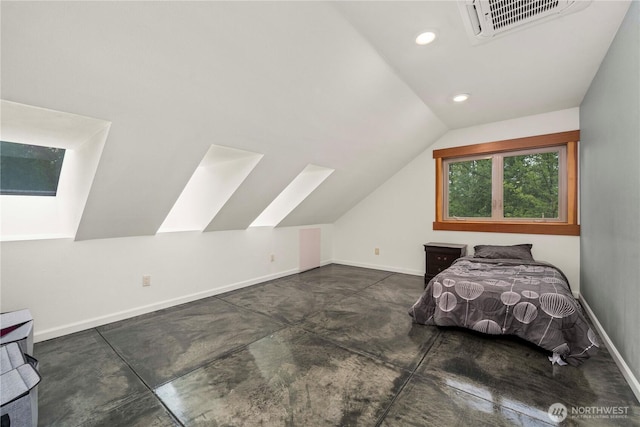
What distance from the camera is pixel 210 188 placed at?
132 inches

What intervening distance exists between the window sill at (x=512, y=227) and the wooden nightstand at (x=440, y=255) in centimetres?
33

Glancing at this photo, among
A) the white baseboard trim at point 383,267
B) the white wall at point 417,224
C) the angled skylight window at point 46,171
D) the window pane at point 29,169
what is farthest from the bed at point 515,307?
the window pane at point 29,169

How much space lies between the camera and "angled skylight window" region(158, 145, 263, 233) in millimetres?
2947

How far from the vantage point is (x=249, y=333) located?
2502 mm

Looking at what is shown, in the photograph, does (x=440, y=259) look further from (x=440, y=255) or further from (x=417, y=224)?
(x=417, y=224)

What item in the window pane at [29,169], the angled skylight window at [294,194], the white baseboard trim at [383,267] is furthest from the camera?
the white baseboard trim at [383,267]

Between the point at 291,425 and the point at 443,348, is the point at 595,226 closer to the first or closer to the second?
the point at 443,348

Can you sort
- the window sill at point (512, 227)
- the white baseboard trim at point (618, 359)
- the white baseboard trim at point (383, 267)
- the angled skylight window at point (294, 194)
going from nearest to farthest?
the white baseboard trim at point (618, 359), the window sill at point (512, 227), the angled skylight window at point (294, 194), the white baseboard trim at point (383, 267)

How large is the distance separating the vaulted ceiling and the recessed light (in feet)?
0.16

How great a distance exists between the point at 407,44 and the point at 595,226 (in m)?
2.49

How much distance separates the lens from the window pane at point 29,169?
2.30m

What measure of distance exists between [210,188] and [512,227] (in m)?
4.04

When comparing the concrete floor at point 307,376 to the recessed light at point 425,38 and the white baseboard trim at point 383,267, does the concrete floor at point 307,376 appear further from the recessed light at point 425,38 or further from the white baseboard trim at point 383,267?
the recessed light at point 425,38

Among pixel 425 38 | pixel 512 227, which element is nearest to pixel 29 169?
pixel 425 38
